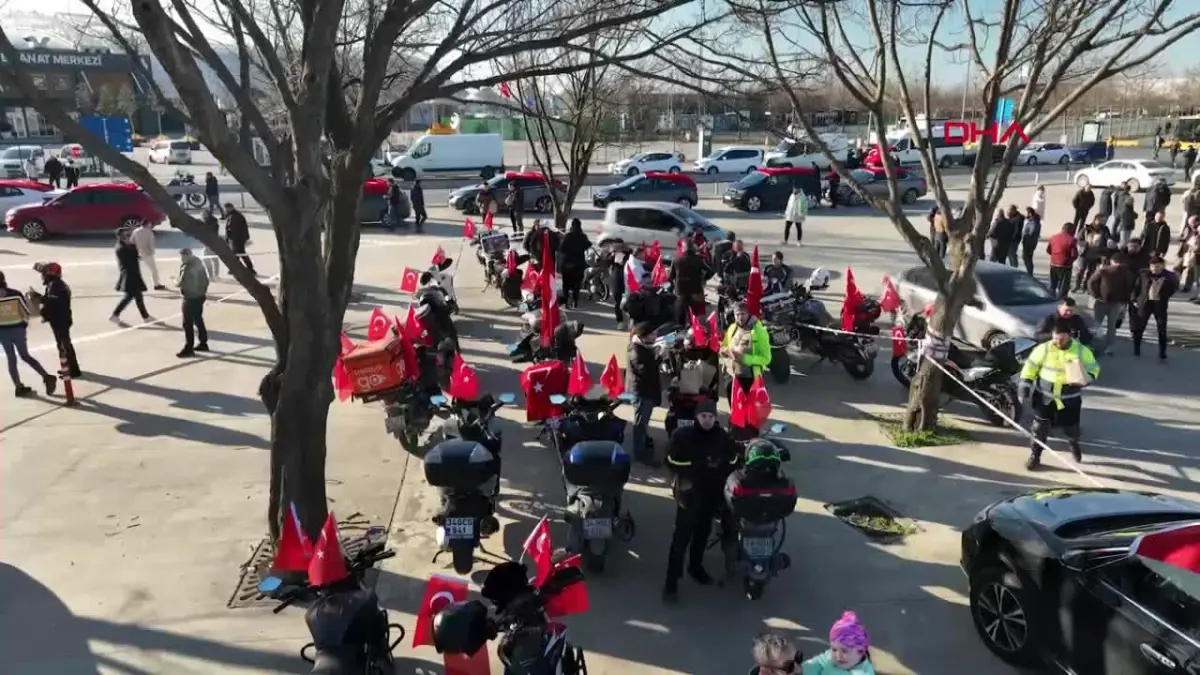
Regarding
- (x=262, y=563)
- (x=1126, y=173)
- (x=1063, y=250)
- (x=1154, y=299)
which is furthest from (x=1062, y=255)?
(x=1126, y=173)

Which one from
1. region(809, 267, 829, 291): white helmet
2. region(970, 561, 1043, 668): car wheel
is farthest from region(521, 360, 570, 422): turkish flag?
region(809, 267, 829, 291): white helmet

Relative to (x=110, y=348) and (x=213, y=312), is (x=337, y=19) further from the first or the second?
(x=213, y=312)

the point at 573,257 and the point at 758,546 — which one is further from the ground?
the point at 573,257

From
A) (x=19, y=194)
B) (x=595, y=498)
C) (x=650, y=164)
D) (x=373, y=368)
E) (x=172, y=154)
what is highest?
(x=172, y=154)

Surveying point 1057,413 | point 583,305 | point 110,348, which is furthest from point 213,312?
point 1057,413

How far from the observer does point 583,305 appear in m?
16.0

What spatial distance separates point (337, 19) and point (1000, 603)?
5.58 meters

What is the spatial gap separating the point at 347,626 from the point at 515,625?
927 mm

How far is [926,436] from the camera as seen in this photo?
9219mm

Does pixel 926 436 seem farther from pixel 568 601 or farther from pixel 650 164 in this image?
pixel 650 164

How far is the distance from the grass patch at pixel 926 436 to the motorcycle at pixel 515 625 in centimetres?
549

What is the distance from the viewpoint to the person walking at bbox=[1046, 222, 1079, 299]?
14477 mm

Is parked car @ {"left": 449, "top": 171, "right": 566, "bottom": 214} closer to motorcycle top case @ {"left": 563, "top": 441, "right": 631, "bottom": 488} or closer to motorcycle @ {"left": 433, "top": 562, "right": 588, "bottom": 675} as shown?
motorcycle top case @ {"left": 563, "top": 441, "right": 631, "bottom": 488}

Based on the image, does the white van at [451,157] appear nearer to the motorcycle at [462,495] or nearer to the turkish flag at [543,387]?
A: the turkish flag at [543,387]
